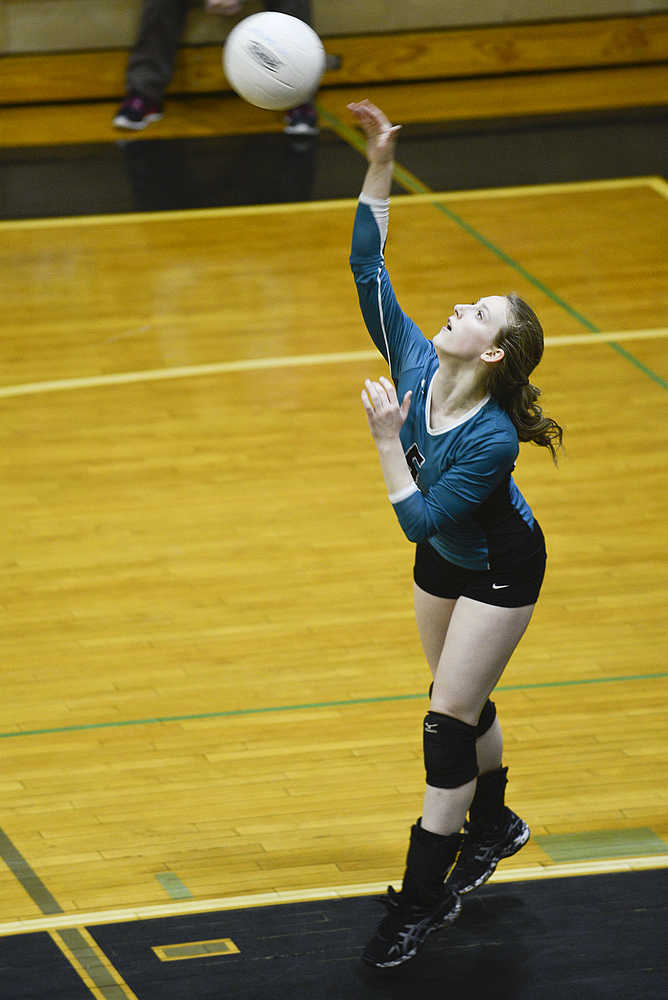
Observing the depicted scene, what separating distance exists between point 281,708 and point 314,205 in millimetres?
5152

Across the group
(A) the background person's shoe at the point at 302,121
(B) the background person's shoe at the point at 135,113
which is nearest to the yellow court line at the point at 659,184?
(A) the background person's shoe at the point at 302,121

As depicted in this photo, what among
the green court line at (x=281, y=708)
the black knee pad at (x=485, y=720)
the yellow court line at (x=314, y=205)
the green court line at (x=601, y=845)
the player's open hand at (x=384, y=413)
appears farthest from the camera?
the yellow court line at (x=314, y=205)

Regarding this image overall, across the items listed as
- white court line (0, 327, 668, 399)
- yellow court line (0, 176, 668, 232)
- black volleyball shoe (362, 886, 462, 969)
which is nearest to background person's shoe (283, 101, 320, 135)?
yellow court line (0, 176, 668, 232)

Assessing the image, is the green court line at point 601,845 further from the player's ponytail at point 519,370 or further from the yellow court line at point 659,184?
the yellow court line at point 659,184

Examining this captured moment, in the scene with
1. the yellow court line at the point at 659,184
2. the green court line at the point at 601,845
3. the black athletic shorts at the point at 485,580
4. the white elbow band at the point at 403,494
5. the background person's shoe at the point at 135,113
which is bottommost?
the yellow court line at the point at 659,184

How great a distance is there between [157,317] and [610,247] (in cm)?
272

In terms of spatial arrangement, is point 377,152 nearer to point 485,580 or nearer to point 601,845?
point 485,580

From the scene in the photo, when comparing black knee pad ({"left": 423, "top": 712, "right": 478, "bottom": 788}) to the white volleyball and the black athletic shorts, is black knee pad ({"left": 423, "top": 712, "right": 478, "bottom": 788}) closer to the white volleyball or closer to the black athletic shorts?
the black athletic shorts

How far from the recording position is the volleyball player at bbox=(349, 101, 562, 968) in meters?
3.62

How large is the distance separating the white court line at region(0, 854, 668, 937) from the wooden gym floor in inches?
0.4

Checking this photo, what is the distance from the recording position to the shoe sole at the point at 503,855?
412 cm

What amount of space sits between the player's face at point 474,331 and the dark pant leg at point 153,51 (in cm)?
761

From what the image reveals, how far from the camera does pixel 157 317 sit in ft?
26.3

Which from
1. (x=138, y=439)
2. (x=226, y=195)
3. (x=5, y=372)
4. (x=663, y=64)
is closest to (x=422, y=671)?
(x=138, y=439)
